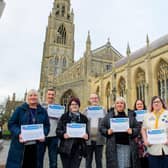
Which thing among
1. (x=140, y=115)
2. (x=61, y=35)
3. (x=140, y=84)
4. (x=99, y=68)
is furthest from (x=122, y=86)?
(x=61, y=35)

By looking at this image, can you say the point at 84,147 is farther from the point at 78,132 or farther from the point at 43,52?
the point at 43,52

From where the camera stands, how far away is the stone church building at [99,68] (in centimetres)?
→ 1980

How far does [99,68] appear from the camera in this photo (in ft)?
111

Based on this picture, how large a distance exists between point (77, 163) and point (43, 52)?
44.1 metres

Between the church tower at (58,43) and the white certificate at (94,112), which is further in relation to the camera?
the church tower at (58,43)

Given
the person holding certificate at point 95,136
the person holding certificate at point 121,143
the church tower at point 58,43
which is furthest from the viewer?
the church tower at point 58,43

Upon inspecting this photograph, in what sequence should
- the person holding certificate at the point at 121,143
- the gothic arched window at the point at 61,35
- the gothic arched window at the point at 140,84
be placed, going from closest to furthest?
the person holding certificate at the point at 121,143
the gothic arched window at the point at 140,84
the gothic arched window at the point at 61,35

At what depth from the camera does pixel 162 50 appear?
18828mm

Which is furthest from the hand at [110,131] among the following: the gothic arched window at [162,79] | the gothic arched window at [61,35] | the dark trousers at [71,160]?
the gothic arched window at [61,35]

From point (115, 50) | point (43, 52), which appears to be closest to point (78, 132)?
point (115, 50)

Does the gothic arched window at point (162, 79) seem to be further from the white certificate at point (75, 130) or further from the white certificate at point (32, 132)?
the white certificate at point (32, 132)

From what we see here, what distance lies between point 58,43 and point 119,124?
43947 millimetres

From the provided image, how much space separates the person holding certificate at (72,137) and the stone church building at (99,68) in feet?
53.7

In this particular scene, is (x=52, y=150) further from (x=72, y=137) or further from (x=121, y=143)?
(x=121, y=143)
